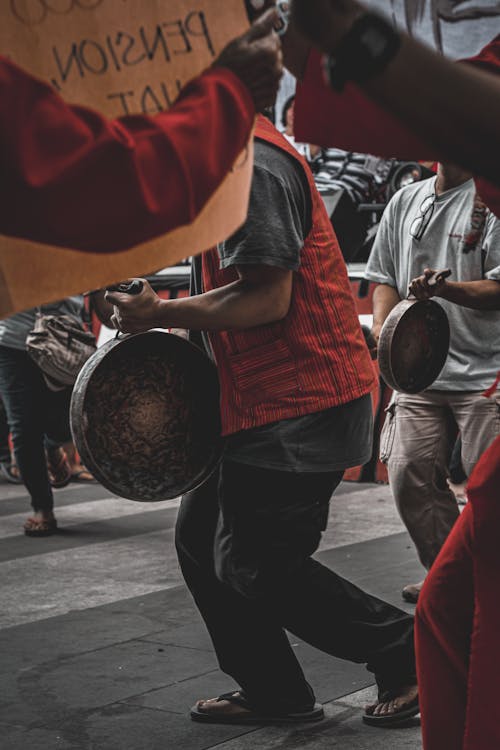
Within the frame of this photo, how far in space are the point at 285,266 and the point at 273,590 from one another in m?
0.92

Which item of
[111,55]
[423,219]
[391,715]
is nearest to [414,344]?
[423,219]

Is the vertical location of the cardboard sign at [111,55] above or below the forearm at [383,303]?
above

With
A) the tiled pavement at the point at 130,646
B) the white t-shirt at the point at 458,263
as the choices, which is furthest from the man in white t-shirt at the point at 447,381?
the tiled pavement at the point at 130,646

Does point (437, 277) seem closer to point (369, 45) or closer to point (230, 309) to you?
point (230, 309)

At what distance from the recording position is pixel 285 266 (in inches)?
125

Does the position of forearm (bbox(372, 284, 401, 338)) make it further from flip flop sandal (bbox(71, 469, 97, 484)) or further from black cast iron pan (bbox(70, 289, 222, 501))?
flip flop sandal (bbox(71, 469, 97, 484))

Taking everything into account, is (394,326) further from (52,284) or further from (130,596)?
(52,284)

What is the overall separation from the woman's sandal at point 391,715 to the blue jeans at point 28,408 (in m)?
3.61

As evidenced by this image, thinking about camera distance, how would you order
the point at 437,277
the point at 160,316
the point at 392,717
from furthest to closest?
1. the point at 437,277
2. the point at 392,717
3. the point at 160,316

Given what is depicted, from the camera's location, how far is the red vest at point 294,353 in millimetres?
3338

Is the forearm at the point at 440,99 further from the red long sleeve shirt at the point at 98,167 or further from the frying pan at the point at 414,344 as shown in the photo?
the frying pan at the point at 414,344

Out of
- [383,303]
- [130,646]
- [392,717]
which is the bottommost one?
[130,646]

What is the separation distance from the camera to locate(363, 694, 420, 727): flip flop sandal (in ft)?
11.7

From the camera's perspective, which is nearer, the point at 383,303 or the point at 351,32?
the point at 351,32
